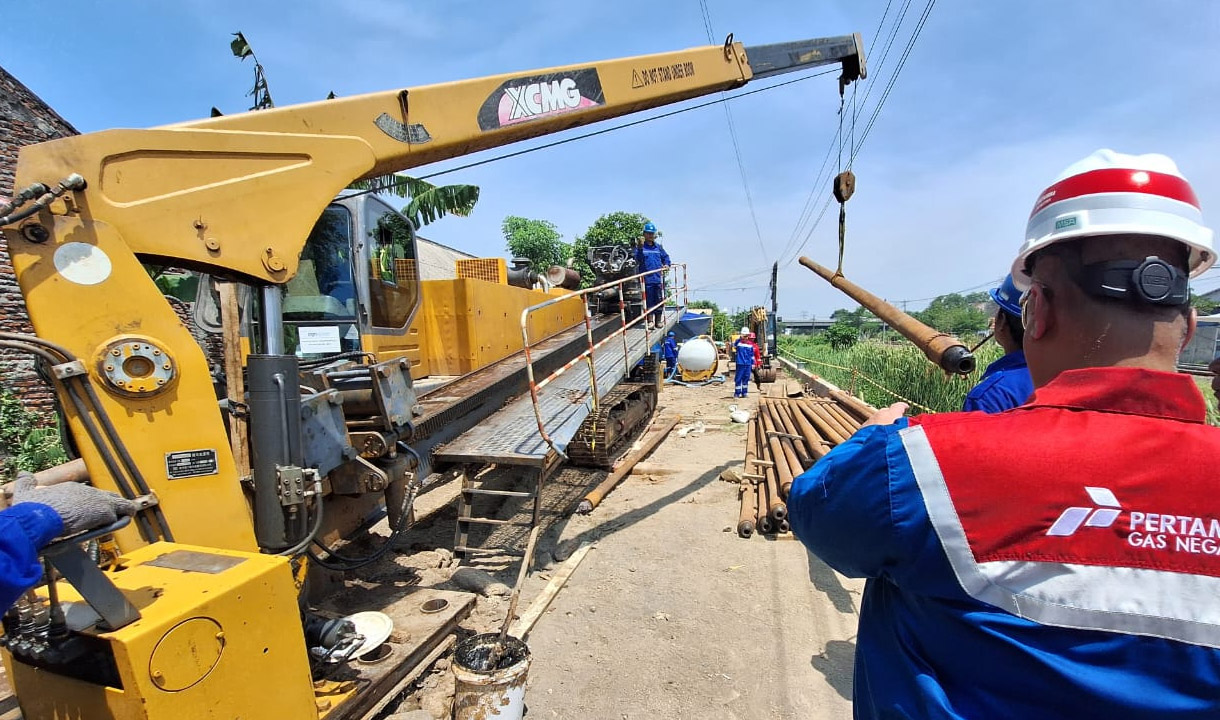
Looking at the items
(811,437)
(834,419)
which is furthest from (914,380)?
(811,437)

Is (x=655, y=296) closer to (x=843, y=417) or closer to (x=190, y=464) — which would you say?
(x=843, y=417)

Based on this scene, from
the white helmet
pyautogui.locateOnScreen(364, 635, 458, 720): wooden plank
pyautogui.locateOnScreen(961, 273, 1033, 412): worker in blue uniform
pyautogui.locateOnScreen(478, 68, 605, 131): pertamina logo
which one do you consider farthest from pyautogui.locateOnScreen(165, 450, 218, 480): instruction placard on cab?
pyautogui.locateOnScreen(961, 273, 1033, 412): worker in blue uniform

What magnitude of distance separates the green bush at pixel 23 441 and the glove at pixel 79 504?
8685 mm

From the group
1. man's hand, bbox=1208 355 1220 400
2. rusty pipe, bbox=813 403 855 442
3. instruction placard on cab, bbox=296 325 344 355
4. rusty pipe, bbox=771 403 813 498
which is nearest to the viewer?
man's hand, bbox=1208 355 1220 400

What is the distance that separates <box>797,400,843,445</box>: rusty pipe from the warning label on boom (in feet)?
13.7

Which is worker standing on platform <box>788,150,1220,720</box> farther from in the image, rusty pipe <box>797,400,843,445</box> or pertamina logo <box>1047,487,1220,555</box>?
rusty pipe <box>797,400,843,445</box>

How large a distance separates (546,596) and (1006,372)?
3.52 m

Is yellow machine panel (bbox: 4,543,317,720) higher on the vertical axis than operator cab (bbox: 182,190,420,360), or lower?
lower

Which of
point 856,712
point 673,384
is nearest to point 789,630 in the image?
point 856,712

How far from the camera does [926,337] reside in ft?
8.26

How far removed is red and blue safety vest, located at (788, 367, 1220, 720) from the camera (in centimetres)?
86

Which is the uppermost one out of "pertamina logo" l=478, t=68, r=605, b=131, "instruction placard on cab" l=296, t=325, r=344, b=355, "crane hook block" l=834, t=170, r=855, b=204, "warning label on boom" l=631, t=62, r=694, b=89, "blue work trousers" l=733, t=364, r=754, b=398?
"warning label on boom" l=631, t=62, r=694, b=89

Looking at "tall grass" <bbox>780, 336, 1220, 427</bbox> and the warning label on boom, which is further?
"tall grass" <bbox>780, 336, 1220, 427</bbox>

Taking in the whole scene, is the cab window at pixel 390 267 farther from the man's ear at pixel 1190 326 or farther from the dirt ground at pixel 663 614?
the man's ear at pixel 1190 326
